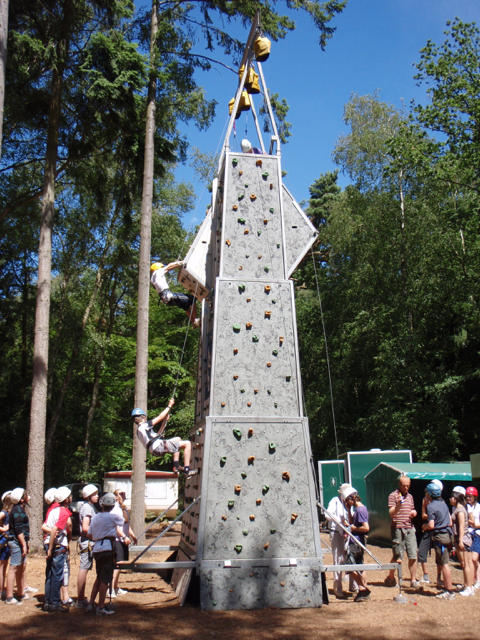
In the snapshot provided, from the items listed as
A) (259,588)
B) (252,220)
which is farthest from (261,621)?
(252,220)

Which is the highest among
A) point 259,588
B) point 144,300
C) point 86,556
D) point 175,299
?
point 144,300

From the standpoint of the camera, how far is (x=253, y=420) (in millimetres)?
7492

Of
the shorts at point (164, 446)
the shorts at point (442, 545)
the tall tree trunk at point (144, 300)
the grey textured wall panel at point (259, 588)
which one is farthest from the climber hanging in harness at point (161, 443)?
the tall tree trunk at point (144, 300)

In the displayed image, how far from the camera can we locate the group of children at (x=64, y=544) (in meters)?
6.72

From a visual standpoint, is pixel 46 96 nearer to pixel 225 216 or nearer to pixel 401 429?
pixel 225 216

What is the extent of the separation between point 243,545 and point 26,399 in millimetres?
20149

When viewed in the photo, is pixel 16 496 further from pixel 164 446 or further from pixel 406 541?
pixel 406 541

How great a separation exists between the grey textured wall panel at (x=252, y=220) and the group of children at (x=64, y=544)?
143 inches

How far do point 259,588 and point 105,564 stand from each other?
1.87m

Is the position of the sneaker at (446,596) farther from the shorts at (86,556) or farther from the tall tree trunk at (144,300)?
the tall tree trunk at (144,300)

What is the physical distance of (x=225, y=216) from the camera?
8484mm

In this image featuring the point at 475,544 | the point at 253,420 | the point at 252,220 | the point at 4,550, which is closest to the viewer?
the point at 253,420

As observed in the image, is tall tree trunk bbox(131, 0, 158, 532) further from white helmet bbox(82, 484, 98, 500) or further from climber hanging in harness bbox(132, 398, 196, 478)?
white helmet bbox(82, 484, 98, 500)

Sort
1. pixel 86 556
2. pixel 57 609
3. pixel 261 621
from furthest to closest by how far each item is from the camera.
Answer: pixel 86 556 < pixel 57 609 < pixel 261 621
